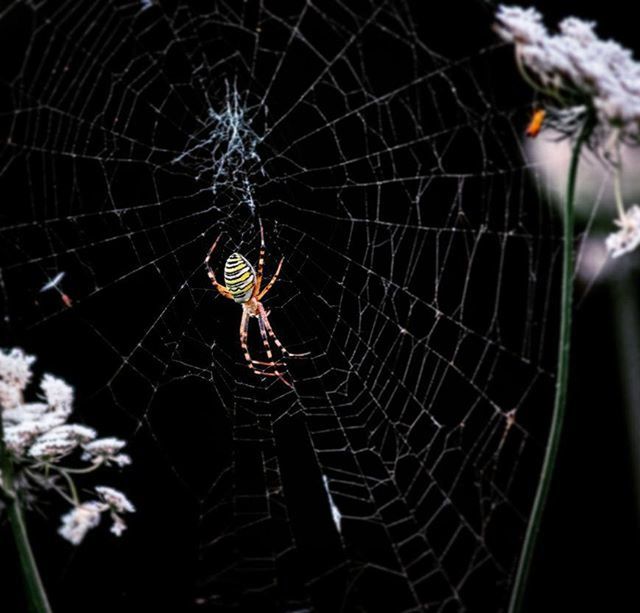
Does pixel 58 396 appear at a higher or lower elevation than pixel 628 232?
lower

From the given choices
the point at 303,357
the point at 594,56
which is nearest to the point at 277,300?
the point at 303,357

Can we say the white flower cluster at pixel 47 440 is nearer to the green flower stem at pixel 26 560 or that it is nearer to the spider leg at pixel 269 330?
the green flower stem at pixel 26 560

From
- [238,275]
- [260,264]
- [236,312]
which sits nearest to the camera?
[238,275]

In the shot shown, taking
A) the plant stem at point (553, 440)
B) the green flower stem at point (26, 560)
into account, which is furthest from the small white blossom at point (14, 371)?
the plant stem at point (553, 440)

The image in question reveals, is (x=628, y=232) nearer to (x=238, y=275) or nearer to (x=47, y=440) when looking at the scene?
(x=47, y=440)

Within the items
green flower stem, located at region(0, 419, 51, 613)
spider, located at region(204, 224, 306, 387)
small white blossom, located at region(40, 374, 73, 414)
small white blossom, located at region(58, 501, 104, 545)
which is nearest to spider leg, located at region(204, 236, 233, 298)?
spider, located at region(204, 224, 306, 387)

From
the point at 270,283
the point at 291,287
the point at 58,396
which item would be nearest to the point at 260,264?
the point at 270,283

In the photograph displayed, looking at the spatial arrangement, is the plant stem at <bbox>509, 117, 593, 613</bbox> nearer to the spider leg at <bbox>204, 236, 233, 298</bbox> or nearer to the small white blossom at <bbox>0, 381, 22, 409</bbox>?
the small white blossom at <bbox>0, 381, 22, 409</bbox>
